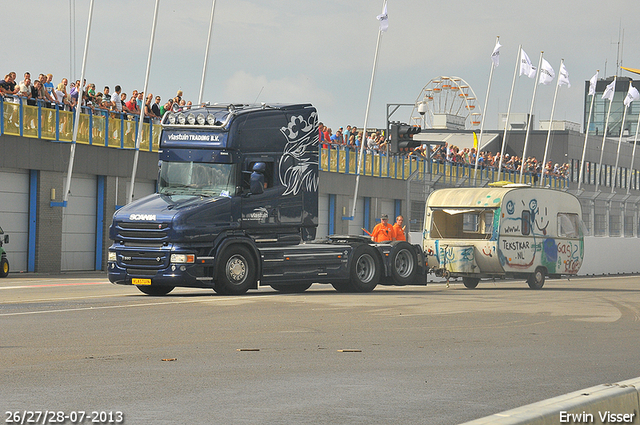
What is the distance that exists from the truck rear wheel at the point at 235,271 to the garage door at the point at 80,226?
15903 millimetres

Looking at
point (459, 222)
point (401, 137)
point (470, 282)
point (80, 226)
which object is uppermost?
point (401, 137)

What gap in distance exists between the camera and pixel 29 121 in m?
31.8

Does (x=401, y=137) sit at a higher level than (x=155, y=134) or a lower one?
higher

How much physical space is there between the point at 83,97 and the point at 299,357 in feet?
81.0

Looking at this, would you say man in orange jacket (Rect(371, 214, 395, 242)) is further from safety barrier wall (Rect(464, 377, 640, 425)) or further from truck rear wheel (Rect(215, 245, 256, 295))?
A: safety barrier wall (Rect(464, 377, 640, 425))

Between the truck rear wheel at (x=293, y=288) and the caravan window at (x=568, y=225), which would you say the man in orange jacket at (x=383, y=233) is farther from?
the caravan window at (x=568, y=225)

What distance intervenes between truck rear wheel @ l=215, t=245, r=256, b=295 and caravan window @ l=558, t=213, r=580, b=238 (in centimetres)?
1259

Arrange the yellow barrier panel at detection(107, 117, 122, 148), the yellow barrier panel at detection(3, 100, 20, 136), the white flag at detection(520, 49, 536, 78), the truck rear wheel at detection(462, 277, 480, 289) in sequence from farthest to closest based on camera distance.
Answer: the white flag at detection(520, 49, 536, 78)
the yellow barrier panel at detection(107, 117, 122, 148)
the yellow barrier panel at detection(3, 100, 20, 136)
the truck rear wheel at detection(462, 277, 480, 289)

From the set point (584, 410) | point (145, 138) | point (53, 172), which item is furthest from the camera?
point (145, 138)

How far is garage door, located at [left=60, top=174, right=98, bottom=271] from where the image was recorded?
34.9m

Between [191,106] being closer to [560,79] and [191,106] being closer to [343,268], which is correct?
[343,268]

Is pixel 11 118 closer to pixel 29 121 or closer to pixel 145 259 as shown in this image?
pixel 29 121

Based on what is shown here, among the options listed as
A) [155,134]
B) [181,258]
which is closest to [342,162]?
[155,134]

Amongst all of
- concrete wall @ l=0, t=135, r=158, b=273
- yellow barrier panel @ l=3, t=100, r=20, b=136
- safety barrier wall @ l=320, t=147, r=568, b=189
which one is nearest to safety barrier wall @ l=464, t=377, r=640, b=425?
yellow barrier panel @ l=3, t=100, r=20, b=136
